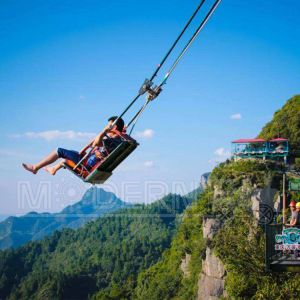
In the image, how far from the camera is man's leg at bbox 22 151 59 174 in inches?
340

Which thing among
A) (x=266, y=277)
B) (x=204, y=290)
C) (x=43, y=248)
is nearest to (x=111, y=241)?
(x=43, y=248)

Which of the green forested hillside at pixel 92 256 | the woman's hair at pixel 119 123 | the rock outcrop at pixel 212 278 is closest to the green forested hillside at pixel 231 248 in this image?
the rock outcrop at pixel 212 278

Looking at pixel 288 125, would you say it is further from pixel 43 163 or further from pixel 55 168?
pixel 43 163

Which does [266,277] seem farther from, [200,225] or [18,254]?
[18,254]

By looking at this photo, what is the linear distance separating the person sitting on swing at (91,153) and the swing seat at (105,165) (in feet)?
0.33

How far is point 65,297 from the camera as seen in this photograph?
106 meters

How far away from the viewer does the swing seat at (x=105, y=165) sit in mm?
8398

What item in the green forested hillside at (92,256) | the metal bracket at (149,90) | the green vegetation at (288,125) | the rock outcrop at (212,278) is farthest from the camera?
the green forested hillside at (92,256)

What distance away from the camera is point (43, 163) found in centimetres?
862

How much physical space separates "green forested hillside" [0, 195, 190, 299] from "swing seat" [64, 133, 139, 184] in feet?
214

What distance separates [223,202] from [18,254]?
392 ft

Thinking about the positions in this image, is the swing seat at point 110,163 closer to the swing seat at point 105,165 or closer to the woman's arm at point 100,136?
the swing seat at point 105,165

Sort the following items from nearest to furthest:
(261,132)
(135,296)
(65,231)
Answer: (261,132)
(135,296)
(65,231)

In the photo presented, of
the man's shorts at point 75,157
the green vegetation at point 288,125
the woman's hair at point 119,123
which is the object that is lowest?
the man's shorts at point 75,157
